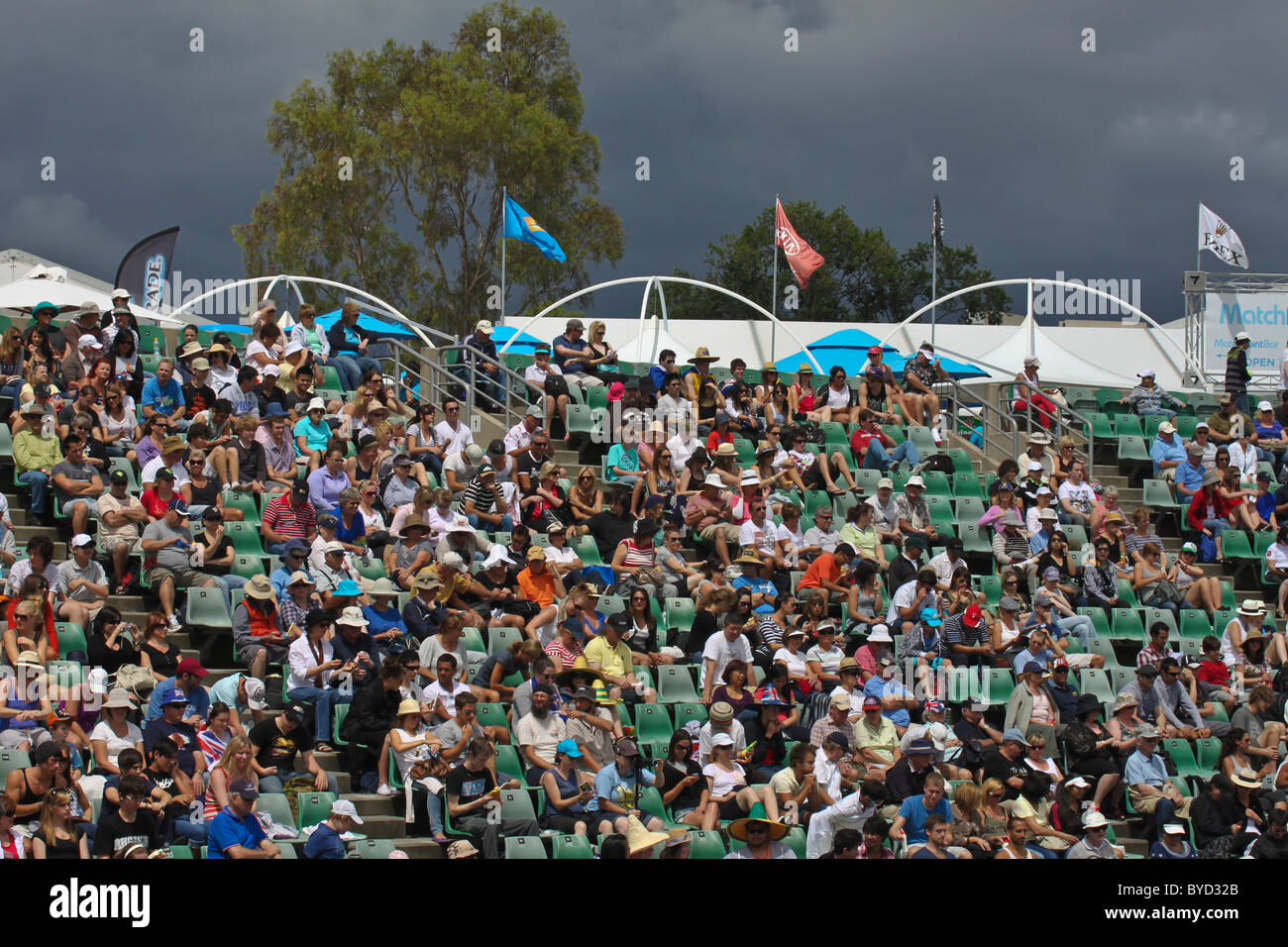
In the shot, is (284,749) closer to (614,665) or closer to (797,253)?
(614,665)

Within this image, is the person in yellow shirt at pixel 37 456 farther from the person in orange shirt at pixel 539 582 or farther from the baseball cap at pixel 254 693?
the person in orange shirt at pixel 539 582

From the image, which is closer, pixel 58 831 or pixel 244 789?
pixel 58 831

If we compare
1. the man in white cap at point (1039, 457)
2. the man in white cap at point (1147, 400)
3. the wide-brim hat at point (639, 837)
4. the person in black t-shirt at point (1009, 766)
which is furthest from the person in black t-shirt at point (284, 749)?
the man in white cap at point (1147, 400)

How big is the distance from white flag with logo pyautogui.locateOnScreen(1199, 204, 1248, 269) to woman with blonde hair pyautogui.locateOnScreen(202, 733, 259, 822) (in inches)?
831

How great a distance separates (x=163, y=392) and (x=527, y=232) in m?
10.4

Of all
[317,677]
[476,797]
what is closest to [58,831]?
[317,677]

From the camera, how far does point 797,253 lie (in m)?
25.2

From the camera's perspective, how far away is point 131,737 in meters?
9.79

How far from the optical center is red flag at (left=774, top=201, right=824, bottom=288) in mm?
24875

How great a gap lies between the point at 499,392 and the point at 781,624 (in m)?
7.59

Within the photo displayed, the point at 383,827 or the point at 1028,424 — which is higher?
the point at 1028,424

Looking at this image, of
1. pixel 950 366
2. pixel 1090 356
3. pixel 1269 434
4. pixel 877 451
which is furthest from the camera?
pixel 1090 356

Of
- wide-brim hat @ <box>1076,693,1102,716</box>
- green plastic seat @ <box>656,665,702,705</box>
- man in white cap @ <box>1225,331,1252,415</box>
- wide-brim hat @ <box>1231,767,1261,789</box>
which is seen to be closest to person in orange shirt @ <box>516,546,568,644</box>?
green plastic seat @ <box>656,665,702,705</box>

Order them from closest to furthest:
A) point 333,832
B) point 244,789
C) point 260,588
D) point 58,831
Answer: point 58,831, point 333,832, point 244,789, point 260,588
